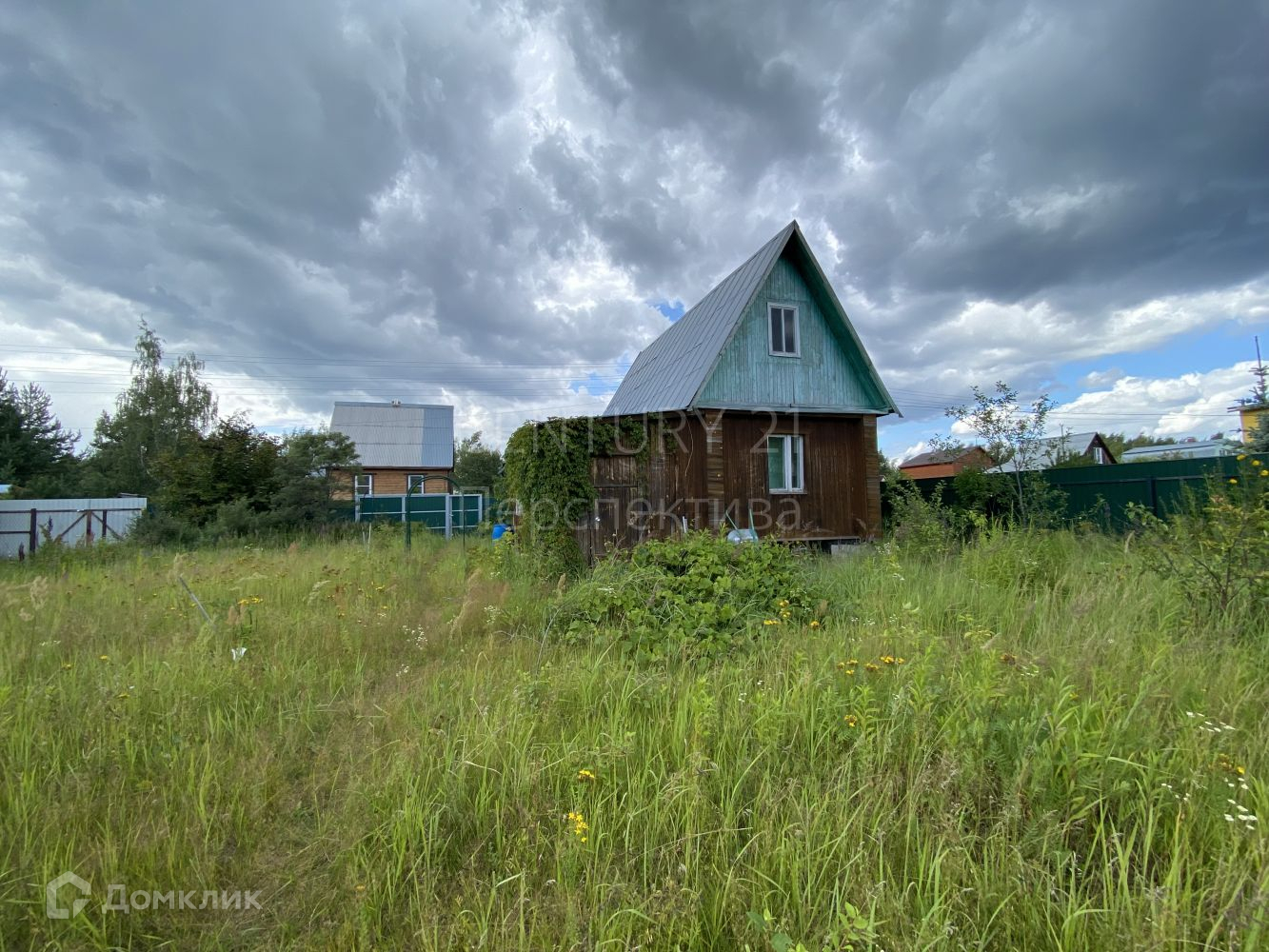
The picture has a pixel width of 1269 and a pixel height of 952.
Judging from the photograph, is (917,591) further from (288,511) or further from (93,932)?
(288,511)

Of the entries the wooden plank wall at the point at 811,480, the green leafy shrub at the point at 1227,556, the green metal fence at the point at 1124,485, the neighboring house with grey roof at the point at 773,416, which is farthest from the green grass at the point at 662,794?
the green metal fence at the point at 1124,485

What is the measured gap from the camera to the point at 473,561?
26.6 feet

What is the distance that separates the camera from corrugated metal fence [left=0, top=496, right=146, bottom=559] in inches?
490

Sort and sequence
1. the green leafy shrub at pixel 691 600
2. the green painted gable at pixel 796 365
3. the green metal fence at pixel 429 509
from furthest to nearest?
the green metal fence at pixel 429 509, the green painted gable at pixel 796 365, the green leafy shrub at pixel 691 600

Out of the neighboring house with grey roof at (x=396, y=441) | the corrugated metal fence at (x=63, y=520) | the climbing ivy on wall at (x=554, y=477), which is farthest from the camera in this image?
the neighboring house with grey roof at (x=396, y=441)

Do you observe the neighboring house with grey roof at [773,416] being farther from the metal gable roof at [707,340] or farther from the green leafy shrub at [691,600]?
the green leafy shrub at [691,600]

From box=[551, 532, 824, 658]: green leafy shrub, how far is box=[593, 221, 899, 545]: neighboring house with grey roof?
15.9 ft

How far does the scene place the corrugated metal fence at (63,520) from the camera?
12445 millimetres

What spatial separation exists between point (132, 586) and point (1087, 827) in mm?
8481

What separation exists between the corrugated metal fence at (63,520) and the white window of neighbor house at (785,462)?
1509 centimetres

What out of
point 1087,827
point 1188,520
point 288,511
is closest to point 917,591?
point 1188,520

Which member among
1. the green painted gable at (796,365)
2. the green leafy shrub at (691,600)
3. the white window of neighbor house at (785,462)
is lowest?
the green leafy shrub at (691,600)

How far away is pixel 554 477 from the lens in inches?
325

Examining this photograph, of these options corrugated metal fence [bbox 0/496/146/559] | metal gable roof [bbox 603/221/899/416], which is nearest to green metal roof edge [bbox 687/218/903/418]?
metal gable roof [bbox 603/221/899/416]
